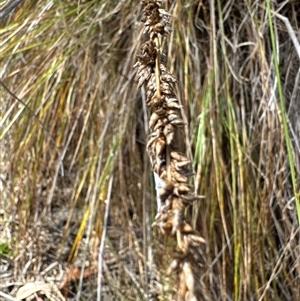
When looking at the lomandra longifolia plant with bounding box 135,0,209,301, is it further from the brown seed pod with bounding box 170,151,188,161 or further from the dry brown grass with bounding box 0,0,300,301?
the dry brown grass with bounding box 0,0,300,301

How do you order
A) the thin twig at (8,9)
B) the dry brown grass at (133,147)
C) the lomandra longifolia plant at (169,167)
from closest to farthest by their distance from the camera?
the lomandra longifolia plant at (169,167) < the thin twig at (8,9) < the dry brown grass at (133,147)

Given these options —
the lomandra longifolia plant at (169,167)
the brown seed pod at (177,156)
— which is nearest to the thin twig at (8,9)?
the lomandra longifolia plant at (169,167)

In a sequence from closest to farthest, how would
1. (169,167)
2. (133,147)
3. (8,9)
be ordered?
(169,167), (8,9), (133,147)

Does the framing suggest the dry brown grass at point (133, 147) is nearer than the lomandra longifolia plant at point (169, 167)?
No

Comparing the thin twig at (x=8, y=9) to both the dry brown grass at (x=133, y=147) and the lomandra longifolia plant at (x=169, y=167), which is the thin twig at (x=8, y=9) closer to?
the lomandra longifolia plant at (x=169, y=167)

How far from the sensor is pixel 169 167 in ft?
1.44

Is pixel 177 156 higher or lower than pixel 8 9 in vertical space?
lower

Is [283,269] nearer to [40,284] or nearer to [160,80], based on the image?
[40,284]

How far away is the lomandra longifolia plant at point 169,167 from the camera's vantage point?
1.25ft

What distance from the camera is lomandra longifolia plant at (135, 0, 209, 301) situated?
381mm

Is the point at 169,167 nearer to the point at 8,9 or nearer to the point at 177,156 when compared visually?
the point at 177,156

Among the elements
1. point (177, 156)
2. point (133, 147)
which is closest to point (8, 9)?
point (177, 156)

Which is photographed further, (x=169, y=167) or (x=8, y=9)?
(x=8, y=9)

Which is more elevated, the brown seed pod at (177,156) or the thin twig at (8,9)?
the thin twig at (8,9)
